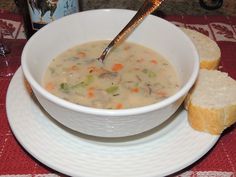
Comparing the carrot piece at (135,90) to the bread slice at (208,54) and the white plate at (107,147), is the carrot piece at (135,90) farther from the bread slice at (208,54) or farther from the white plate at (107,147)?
the bread slice at (208,54)

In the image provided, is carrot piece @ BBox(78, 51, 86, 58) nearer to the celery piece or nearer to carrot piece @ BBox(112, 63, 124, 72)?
carrot piece @ BBox(112, 63, 124, 72)

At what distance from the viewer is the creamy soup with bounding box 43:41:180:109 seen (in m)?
1.20

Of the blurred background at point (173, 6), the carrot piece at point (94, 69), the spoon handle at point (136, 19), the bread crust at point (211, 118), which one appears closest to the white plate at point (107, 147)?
the bread crust at point (211, 118)

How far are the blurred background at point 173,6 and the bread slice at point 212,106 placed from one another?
2.70 feet

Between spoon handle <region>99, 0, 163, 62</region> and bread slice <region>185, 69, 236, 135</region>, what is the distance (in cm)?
33

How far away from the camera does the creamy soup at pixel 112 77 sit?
3.92ft

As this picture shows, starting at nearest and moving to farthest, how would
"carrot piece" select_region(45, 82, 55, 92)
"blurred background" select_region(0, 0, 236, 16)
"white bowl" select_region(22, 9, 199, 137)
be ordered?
"white bowl" select_region(22, 9, 199, 137), "carrot piece" select_region(45, 82, 55, 92), "blurred background" select_region(0, 0, 236, 16)

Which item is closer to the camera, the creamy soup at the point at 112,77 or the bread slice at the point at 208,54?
the creamy soup at the point at 112,77

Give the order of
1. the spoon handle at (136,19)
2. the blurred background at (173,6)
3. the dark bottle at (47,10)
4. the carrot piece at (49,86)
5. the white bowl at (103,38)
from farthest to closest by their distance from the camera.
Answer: the blurred background at (173,6) → the dark bottle at (47,10) → the spoon handle at (136,19) → the carrot piece at (49,86) → the white bowl at (103,38)

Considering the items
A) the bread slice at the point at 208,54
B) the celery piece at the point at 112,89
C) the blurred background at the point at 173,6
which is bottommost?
the blurred background at the point at 173,6

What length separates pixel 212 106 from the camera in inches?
46.8

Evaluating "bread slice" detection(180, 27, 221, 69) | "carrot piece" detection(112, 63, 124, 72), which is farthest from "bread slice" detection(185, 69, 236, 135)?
"carrot piece" detection(112, 63, 124, 72)

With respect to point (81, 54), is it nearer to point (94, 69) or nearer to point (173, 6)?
point (94, 69)

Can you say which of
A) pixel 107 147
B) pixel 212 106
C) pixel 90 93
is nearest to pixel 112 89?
pixel 90 93
